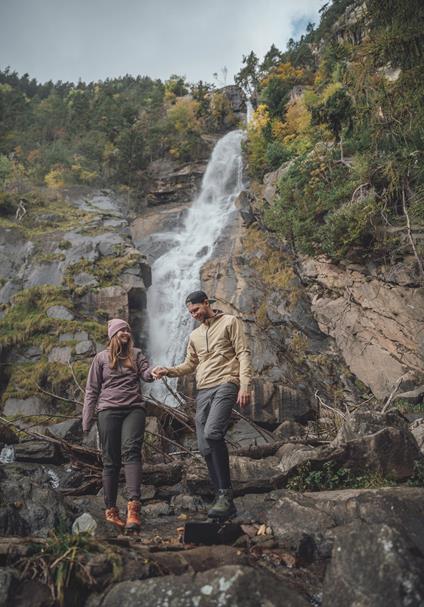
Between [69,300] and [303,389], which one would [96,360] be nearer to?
[303,389]

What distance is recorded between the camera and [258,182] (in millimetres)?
24016

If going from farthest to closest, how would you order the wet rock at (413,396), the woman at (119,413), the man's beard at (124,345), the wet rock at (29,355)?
1. the wet rock at (29,355)
2. the wet rock at (413,396)
3. the man's beard at (124,345)
4. the woman at (119,413)

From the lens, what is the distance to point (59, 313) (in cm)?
1538

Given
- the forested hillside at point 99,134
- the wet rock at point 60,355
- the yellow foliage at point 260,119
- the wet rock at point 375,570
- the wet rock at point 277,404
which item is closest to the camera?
the wet rock at point 375,570

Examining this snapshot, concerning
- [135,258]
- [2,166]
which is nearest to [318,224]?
[135,258]

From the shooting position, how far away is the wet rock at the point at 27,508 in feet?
11.3

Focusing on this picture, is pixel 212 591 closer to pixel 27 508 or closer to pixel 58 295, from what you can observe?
pixel 27 508

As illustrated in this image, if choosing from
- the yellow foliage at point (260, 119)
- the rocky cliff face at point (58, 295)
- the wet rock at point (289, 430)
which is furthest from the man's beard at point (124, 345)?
the yellow foliage at point (260, 119)

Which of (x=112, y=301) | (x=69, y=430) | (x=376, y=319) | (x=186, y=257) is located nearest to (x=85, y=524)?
(x=69, y=430)

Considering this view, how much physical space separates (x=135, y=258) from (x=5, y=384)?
7411 millimetres

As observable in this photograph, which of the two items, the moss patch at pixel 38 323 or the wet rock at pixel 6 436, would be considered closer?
the wet rock at pixel 6 436

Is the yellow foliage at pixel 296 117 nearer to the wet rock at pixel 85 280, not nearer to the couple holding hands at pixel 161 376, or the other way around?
the wet rock at pixel 85 280

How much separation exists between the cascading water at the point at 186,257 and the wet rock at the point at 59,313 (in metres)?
3.52

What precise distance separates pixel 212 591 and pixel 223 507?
160cm
